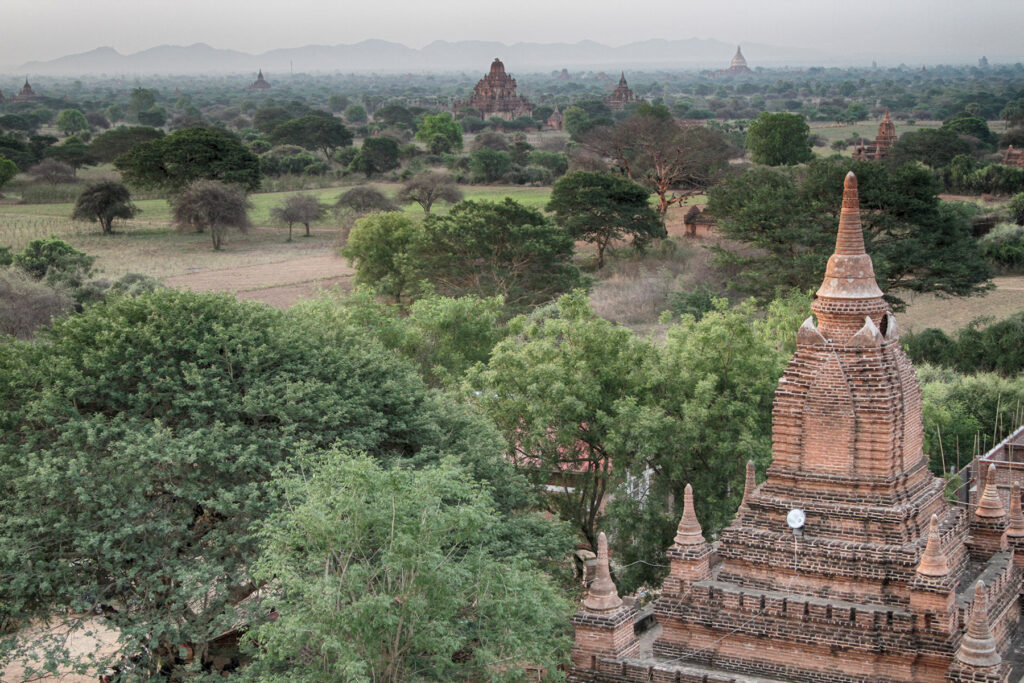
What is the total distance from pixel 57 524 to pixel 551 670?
7925mm

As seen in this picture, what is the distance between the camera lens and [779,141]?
118 meters

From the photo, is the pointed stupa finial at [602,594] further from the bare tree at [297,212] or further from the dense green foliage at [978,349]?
the bare tree at [297,212]

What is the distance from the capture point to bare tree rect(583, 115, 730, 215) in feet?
287

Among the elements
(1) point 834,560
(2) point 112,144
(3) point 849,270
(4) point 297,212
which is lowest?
(4) point 297,212

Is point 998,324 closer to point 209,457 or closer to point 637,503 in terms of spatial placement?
point 637,503

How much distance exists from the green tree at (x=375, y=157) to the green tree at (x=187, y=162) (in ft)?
110

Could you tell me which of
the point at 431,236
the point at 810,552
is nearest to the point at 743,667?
the point at 810,552

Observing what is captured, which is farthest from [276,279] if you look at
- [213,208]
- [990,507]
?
[990,507]

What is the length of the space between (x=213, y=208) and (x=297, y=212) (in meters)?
8.18

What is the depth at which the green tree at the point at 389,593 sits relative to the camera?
606 inches

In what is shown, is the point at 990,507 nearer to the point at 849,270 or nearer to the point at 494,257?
the point at 849,270

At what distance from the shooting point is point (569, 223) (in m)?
68.6

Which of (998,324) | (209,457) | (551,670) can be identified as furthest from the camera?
(998,324)

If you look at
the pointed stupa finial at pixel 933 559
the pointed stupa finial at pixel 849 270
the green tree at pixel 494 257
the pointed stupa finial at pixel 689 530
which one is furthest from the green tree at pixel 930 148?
the pointed stupa finial at pixel 933 559
